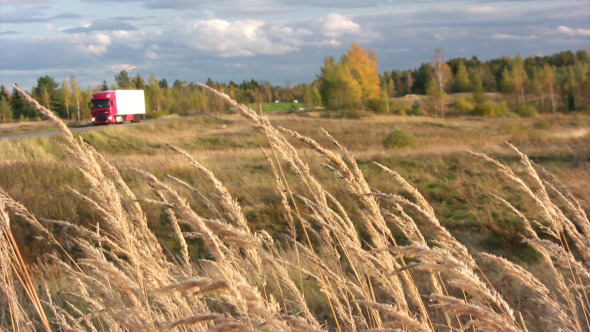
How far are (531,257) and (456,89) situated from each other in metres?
87.4

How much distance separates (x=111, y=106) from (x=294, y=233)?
41495 millimetres

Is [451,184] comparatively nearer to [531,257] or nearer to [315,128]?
[531,257]

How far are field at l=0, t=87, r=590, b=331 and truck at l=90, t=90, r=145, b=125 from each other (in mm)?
6878

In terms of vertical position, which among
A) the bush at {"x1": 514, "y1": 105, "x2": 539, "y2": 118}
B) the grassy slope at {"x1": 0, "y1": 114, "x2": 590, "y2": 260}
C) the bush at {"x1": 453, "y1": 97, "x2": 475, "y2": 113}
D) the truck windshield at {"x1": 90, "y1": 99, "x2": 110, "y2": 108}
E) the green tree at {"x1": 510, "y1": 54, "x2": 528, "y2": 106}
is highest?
the green tree at {"x1": 510, "y1": 54, "x2": 528, "y2": 106}

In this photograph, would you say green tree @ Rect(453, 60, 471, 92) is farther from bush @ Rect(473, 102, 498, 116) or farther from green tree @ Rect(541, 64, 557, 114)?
bush @ Rect(473, 102, 498, 116)

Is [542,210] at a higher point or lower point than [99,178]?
lower

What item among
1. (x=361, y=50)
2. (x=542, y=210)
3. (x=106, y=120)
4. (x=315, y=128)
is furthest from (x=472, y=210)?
(x=361, y=50)

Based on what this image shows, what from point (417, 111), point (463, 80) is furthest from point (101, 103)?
point (463, 80)

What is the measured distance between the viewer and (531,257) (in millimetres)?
8359

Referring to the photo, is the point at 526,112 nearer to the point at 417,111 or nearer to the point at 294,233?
the point at 417,111

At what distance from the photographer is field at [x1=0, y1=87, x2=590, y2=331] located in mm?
1729

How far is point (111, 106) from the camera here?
41.7m

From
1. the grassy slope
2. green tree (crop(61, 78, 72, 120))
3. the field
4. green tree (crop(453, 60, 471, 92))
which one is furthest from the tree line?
the grassy slope

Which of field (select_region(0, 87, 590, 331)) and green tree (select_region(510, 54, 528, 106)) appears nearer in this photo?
field (select_region(0, 87, 590, 331))
